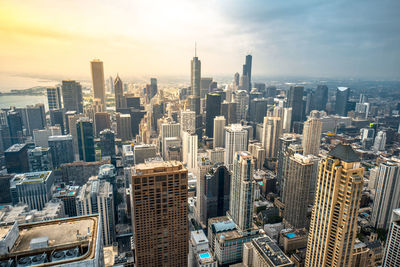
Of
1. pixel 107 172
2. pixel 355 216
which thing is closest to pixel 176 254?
pixel 355 216

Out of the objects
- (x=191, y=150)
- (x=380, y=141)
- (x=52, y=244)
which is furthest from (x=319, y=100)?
(x=52, y=244)

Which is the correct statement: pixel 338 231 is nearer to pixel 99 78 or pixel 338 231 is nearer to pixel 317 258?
pixel 317 258

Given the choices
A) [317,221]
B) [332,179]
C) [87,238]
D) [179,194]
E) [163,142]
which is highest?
[87,238]

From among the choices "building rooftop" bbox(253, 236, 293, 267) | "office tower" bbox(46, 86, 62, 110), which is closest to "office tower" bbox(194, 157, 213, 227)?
"building rooftop" bbox(253, 236, 293, 267)

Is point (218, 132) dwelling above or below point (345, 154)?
below

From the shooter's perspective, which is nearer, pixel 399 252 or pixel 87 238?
pixel 87 238

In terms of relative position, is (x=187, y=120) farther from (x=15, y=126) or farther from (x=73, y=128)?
(x=15, y=126)
